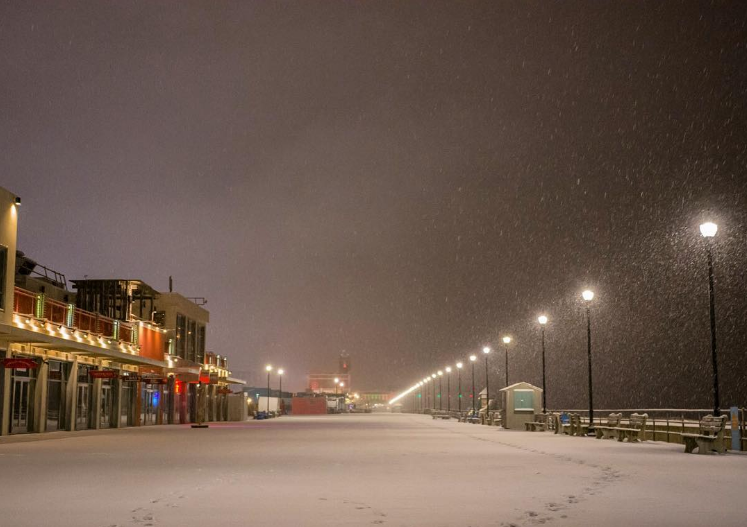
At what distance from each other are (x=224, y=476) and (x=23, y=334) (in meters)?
16.9

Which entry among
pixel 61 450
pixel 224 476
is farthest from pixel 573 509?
pixel 61 450

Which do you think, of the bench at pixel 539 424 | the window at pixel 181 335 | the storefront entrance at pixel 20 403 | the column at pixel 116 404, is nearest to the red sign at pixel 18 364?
the storefront entrance at pixel 20 403

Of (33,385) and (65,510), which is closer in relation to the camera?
(65,510)

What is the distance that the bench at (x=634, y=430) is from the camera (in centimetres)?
2939

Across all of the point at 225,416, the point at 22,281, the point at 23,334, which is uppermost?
the point at 22,281

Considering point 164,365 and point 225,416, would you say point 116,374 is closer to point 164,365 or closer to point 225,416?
point 164,365

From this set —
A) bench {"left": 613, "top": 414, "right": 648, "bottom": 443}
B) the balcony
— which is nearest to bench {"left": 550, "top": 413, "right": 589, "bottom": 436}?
bench {"left": 613, "top": 414, "right": 648, "bottom": 443}

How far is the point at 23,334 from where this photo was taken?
29.5m

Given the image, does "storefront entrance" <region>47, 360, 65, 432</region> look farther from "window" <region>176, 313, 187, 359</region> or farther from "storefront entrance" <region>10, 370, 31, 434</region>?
"window" <region>176, 313, 187, 359</region>

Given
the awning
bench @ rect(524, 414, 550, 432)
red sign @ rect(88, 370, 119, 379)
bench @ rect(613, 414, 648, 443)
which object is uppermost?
the awning

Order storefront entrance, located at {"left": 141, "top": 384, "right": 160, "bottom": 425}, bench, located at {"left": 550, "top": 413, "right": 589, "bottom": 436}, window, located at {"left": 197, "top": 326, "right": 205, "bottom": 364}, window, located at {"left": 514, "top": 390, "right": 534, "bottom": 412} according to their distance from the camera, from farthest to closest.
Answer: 1. window, located at {"left": 197, "top": 326, "right": 205, "bottom": 364}
2. storefront entrance, located at {"left": 141, "top": 384, "right": 160, "bottom": 425}
3. window, located at {"left": 514, "top": 390, "right": 534, "bottom": 412}
4. bench, located at {"left": 550, "top": 413, "right": 589, "bottom": 436}

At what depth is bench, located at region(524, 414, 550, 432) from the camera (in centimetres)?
4353

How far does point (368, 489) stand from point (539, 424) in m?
32.2

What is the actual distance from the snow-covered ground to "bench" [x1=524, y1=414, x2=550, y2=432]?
22.0 metres
